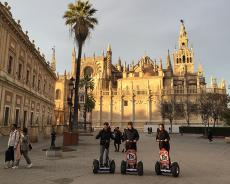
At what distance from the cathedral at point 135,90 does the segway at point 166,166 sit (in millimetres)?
52549

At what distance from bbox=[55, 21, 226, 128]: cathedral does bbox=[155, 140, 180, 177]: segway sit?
2069 inches

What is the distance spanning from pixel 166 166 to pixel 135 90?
208ft

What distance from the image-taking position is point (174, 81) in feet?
241

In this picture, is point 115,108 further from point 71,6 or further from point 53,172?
point 53,172

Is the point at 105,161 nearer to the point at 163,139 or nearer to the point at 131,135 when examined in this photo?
the point at 131,135

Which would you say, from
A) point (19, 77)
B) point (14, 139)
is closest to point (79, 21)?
point (19, 77)

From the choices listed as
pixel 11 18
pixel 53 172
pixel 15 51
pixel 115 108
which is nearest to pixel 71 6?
pixel 11 18

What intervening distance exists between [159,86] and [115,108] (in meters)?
14.1

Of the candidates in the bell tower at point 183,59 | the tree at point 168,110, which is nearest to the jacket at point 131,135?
the tree at point 168,110

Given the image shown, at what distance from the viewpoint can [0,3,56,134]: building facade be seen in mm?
21531

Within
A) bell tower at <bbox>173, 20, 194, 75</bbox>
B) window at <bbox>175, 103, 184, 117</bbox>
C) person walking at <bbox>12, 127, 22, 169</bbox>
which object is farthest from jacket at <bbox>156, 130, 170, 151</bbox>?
bell tower at <bbox>173, 20, 194, 75</bbox>

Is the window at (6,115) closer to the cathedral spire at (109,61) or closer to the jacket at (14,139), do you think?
the jacket at (14,139)

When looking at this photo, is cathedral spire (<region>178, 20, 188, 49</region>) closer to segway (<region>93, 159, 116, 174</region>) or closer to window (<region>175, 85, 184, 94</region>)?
window (<region>175, 85, 184, 94</region>)

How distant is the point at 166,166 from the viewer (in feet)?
25.7
